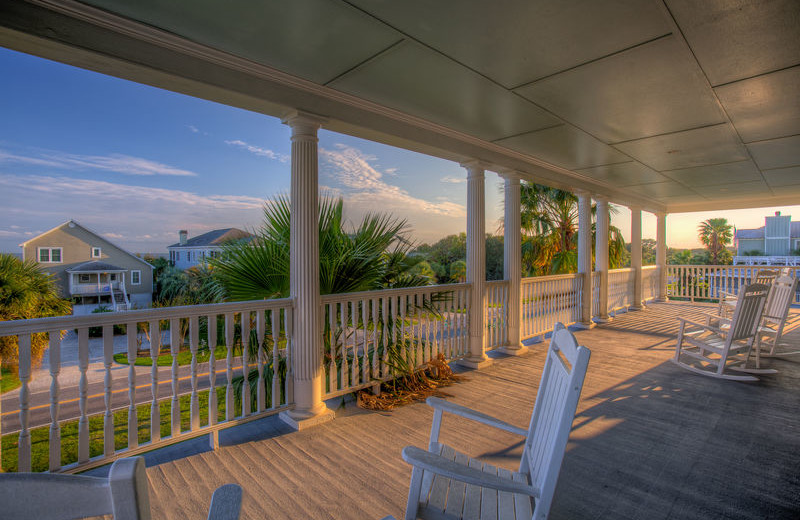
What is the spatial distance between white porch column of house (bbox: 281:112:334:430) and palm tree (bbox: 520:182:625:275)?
266 inches

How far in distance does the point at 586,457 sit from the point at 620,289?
626 cm

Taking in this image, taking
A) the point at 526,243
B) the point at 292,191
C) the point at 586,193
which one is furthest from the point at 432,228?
the point at 292,191

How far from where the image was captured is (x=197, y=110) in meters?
22.9

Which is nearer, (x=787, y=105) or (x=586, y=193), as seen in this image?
(x=787, y=105)

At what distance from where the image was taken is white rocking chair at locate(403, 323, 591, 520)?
1.00 meters

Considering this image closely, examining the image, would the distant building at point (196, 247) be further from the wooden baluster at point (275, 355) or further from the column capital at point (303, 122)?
the column capital at point (303, 122)

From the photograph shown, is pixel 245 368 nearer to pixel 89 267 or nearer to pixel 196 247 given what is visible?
pixel 89 267

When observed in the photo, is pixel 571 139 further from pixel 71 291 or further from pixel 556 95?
pixel 71 291

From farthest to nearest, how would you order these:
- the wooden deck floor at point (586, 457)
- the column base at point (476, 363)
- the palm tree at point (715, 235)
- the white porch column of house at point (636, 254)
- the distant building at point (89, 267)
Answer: the palm tree at point (715, 235)
the white porch column of house at point (636, 254)
the distant building at point (89, 267)
the column base at point (476, 363)
the wooden deck floor at point (586, 457)

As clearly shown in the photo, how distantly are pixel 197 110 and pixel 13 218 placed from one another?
11296mm

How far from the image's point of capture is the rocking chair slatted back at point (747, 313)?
3.51 metres

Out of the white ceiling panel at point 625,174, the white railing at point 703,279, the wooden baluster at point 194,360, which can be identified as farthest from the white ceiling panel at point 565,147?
the white railing at point 703,279

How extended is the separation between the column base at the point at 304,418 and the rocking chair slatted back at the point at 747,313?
377 cm

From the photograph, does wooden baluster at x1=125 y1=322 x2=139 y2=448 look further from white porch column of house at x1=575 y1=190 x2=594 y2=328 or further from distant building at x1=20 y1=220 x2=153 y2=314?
white porch column of house at x1=575 y1=190 x2=594 y2=328
